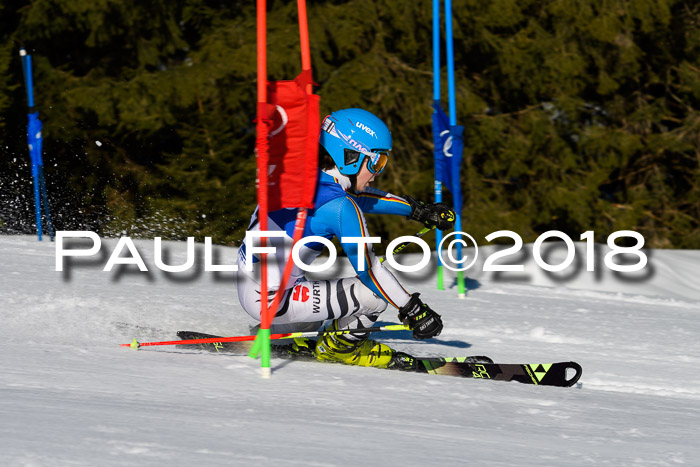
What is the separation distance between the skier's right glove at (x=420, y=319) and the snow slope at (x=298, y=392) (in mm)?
237

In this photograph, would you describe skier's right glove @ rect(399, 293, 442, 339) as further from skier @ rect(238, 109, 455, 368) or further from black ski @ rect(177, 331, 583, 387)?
black ski @ rect(177, 331, 583, 387)

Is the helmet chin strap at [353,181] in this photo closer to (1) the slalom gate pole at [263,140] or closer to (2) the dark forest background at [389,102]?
(1) the slalom gate pole at [263,140]

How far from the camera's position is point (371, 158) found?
4246 millimetres

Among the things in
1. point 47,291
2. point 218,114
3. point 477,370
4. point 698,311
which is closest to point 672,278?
point 698,311

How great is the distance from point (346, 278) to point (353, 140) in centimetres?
68

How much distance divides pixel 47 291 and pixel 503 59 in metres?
10.6

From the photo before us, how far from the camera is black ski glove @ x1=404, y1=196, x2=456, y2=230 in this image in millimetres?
4664

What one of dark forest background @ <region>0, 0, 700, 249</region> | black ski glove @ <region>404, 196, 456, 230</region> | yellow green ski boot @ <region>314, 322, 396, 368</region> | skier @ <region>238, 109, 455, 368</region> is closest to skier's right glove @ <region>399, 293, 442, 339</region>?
skier @ <region>238, 109, 455, 368</region>

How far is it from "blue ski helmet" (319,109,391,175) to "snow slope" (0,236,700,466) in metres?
1.00

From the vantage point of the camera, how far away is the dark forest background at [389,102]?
44.1 feet

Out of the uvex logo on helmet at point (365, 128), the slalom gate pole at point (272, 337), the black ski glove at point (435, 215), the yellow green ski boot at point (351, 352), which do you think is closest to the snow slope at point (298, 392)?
the slalom gate pole at point (272, 337)

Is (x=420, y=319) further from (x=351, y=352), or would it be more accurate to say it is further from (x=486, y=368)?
(x=486, y=368)

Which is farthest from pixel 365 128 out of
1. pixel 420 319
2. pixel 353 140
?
pixel 420 319

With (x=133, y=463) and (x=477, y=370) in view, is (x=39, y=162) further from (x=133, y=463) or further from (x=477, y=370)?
(x=133, y=463)
